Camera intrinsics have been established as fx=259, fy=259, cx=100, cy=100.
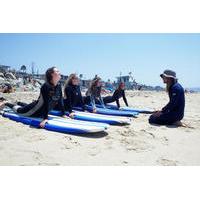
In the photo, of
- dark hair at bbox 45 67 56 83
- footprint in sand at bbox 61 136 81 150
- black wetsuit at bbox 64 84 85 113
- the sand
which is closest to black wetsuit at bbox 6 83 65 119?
dark hair at bbox 45 67 56 83

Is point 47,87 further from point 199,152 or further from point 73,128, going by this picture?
point 199,152

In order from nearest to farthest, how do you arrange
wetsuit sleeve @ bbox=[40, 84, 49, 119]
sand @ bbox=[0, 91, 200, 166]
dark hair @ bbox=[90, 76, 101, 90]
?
1. sand @ bbox=[0, 91, 200, 166]
2. wetsuit sleeve @ bbox=[40, 84, 49, 119]
3. dark hair @ bbox=[90, 76, 101, 90]

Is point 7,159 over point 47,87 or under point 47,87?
under

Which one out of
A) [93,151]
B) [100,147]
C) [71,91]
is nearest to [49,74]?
[71,91]

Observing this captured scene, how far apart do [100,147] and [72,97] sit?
13.3ft

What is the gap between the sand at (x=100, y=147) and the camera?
4215 mm

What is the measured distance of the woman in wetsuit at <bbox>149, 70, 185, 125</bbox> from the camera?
7160 millimetres

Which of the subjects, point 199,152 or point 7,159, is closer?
point 7,159

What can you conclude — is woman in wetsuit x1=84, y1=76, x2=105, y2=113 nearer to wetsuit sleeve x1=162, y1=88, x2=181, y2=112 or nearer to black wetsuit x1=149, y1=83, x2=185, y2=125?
black wetsuit x1=149, y1=83, x2=185, y2=125
